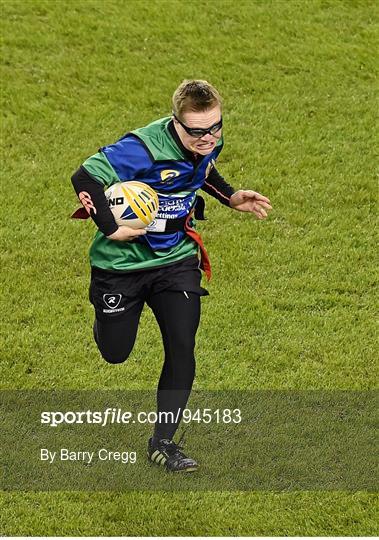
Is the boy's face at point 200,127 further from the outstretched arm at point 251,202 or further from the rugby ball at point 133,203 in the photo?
the outstretched arm at point 251,202

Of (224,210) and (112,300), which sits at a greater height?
(112,300)

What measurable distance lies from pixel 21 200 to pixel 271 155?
256cm

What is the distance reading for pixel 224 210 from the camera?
38.9ft

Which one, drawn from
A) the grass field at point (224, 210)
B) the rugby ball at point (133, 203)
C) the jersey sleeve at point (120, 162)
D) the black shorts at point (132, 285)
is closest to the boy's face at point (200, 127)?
the jersey sleeve at point (120, 162)

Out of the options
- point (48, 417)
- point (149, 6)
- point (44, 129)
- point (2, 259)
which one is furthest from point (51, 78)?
point (48, 417)

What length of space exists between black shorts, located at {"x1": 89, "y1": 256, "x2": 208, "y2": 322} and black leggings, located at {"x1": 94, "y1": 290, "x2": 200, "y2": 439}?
4 centimetres

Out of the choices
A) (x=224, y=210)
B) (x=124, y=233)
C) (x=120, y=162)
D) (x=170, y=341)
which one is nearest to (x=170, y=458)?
(x=170, y=341)

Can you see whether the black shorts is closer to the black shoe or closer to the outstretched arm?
the outstretched arm

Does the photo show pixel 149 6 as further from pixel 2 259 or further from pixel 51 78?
pixel 2 259

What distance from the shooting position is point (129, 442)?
842 cm

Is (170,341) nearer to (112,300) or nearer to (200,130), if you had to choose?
(112,300)

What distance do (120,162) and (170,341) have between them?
1162 millimetres

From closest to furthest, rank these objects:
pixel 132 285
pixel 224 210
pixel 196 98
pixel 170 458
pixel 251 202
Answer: pixel 196 98 → pixel 132 285 → pixel 170 458 → pixel 251 202 → pixel 224 210

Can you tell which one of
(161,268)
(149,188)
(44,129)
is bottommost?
(44,129)
